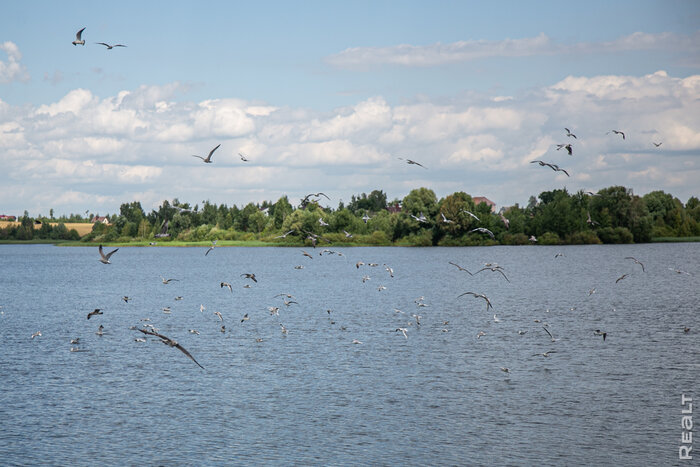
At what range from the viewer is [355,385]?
1529 inches

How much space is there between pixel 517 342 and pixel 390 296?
1341 inches

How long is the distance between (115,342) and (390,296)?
38.3m

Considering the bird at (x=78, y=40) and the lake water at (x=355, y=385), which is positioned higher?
the bird at (x=78, y=40)

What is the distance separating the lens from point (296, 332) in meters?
55.6

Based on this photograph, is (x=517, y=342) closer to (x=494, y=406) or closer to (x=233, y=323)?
(x=494, y=406)

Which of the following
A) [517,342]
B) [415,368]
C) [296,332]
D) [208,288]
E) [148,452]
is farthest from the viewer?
[208,288]

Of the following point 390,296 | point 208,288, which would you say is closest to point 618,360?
point 390,296

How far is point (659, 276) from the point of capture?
105m

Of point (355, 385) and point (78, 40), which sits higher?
point (78, 40)

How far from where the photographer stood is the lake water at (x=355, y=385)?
98.7ft

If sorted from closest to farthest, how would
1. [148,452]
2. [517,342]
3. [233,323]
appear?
[148,452]
[517,342]
[233,323]

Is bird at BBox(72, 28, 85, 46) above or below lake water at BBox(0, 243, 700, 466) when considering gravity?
above

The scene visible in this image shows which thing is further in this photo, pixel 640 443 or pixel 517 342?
pixel 517 342

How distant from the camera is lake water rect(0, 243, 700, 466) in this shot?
1184 inches
